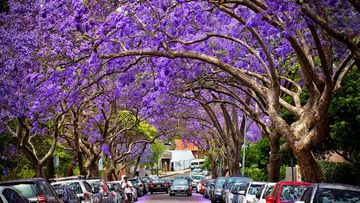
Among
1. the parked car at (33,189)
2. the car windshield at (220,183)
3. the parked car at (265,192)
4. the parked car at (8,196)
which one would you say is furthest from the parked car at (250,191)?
the car windshield at (220,183)

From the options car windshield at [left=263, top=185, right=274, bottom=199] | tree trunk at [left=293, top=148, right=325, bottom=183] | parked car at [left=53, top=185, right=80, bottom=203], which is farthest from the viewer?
car windshield at [left=263, top=185, right=274, bottom=199]

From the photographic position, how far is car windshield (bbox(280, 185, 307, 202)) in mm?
16188

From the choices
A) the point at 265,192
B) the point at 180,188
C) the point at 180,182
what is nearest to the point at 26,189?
the point at 265,192

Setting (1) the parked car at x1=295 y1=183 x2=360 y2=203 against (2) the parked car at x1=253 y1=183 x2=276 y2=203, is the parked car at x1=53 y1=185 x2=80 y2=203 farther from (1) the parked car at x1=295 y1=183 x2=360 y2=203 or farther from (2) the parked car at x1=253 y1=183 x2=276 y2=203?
(1) the parked car at x1=295 y1=183 x2=360 y2=203

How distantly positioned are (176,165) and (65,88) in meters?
117

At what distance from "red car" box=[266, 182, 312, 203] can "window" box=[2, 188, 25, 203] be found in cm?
627

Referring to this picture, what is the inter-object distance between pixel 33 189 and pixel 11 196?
3647 mm

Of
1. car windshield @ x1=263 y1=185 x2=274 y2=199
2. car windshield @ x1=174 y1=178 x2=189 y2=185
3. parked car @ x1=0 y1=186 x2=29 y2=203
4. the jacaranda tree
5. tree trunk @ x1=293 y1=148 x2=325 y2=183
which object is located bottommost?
parked car @ x1=0 y1=186 x2=29 y2=203

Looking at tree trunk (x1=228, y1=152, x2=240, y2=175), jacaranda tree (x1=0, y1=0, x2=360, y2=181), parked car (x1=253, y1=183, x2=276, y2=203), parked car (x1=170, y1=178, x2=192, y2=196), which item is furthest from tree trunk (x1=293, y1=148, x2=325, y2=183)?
parked car (x1=170, y1=178, x2=192, y2=196)

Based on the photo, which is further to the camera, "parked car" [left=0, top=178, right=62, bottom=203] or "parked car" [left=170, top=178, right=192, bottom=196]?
"parked car" [left=170, top=178, right=192, bottom=196]

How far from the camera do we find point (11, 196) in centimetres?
1267

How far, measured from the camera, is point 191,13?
22031 millimetres

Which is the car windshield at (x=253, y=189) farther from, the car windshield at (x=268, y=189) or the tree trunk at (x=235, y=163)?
the tree trunk at (x=235, y=163)

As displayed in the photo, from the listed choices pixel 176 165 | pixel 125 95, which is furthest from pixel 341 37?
pixel 176 165
